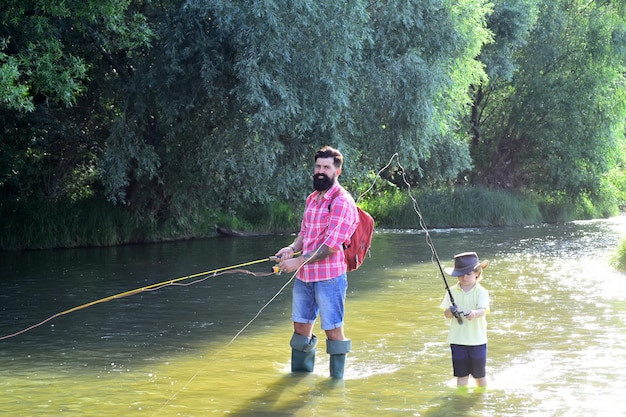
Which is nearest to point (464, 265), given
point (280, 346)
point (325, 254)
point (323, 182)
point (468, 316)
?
point (468, 316)

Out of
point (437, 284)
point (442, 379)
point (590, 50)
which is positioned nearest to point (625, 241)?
point (437, 284)

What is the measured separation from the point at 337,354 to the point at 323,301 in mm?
530

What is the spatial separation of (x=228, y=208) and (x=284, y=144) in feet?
10.8

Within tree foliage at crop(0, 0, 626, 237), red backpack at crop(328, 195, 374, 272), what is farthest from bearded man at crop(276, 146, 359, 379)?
tree foliage at crop(0, 0, 626, 237)

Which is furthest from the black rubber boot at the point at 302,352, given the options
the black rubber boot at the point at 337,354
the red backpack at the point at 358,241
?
the red backpack at the point at 358,241

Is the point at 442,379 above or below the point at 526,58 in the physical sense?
below

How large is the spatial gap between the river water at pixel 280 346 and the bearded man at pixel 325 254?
567 mm

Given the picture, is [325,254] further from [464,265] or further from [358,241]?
[464,265]

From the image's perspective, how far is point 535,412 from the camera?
21.3ft

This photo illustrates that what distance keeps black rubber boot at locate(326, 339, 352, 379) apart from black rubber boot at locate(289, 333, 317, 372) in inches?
8.5

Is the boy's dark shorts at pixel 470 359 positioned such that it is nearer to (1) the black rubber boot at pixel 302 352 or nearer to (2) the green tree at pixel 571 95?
(1) the black rubber boot at pixel 302 352

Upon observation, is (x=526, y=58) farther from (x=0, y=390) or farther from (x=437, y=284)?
(x=0, y=390)

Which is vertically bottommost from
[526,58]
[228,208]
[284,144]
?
[228,208]

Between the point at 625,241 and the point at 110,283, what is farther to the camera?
the point at 625,241
